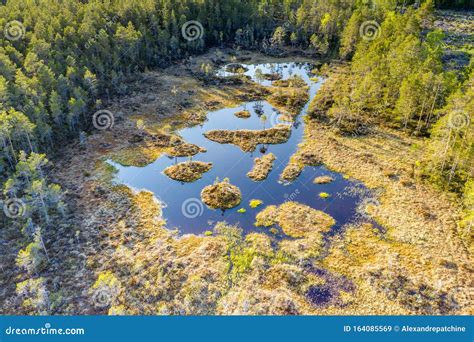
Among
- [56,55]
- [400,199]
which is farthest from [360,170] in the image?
[56,55]

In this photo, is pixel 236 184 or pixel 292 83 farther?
pixel 292 83

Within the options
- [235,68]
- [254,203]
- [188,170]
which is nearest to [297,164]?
[254,203]

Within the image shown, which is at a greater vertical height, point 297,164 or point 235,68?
point 235,68

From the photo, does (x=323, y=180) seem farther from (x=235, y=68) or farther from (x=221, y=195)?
(x=235, y=68)

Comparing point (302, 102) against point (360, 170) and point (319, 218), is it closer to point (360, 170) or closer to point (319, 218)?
point (360, 170)

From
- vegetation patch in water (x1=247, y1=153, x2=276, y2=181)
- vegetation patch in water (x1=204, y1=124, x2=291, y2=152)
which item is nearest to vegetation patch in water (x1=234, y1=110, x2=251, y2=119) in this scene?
vegetation patch in water (x1=204, y1=124, x2=291, y2=152)
